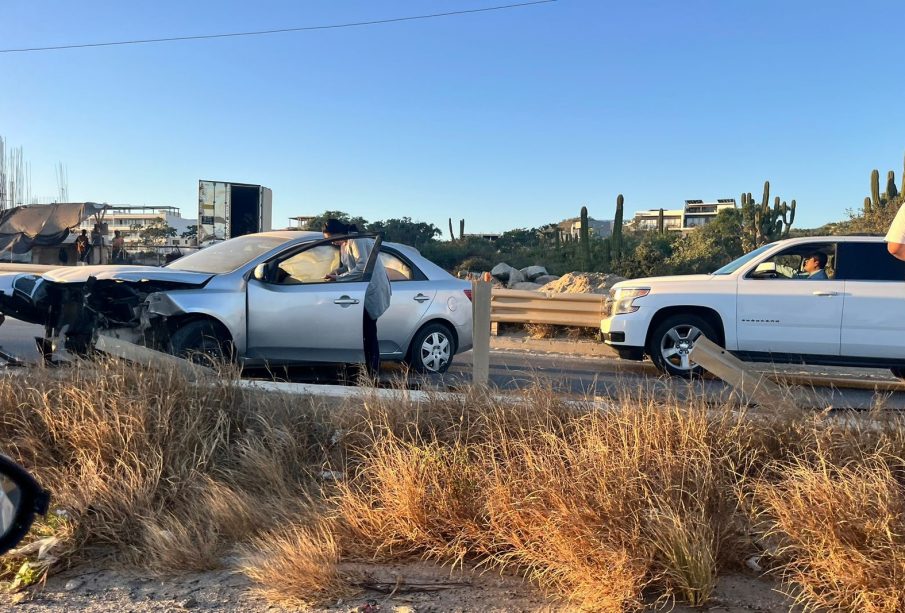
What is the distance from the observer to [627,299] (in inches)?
350

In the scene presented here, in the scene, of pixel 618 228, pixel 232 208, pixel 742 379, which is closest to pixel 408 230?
pixel 618 228

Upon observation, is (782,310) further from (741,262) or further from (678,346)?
(678,346)

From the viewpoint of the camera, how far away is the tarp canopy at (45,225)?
893 inches

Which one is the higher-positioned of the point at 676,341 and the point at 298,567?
the point at 676,341

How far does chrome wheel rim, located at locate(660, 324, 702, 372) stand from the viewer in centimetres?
863

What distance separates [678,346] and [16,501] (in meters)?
7.72

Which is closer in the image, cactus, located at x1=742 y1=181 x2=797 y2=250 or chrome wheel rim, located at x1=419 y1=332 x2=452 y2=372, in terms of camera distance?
chrome wheel rim, located at x1=419 y1=332 x2=452 y2=372

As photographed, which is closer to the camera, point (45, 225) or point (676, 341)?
point (676, 341)

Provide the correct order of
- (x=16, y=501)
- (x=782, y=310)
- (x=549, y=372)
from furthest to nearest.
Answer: (x=782, y=310)
(x=549, y=372)
(x=16, y=501)

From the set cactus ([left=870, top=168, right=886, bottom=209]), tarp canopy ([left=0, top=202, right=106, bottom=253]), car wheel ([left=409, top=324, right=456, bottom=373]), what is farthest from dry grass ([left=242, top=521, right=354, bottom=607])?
cactus ([left=870, top=168, right=886, bottom=209])

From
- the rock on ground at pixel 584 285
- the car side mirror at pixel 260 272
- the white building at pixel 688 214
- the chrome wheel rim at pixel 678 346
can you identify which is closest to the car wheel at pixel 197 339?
the car side mirror at pixel 260 272

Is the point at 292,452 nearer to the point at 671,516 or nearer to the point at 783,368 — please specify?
the point at 671,516

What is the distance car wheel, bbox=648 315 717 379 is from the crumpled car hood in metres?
5.28

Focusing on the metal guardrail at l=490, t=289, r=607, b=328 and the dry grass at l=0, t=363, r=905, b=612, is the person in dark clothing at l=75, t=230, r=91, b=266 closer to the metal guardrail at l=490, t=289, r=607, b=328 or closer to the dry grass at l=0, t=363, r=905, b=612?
the metal guardrail at l=490, t=289, r=607, b=328
